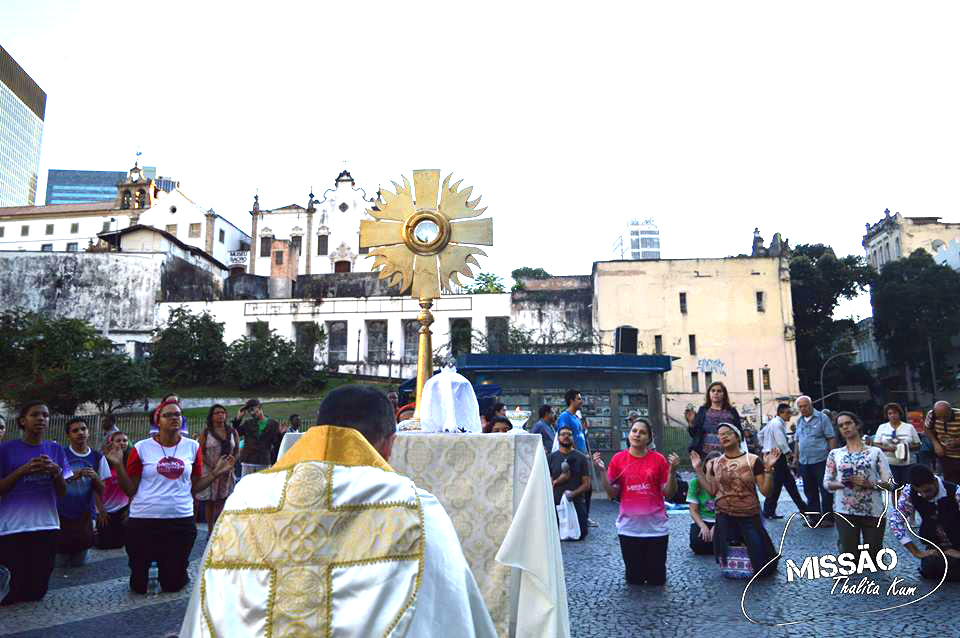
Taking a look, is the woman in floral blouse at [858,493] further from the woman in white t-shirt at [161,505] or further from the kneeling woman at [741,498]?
→ the woman in white t-shirt at [161,505]

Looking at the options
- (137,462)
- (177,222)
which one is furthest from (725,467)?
(177,222)

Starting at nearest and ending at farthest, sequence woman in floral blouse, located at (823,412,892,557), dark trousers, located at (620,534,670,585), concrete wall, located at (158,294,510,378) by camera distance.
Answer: dark trousers, located at (620,534,670,585) < woman in floral blouse, located at (823,412,892,557) < concrete wall, located at (158,294,510,378)

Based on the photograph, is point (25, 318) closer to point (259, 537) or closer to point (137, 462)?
point (137, 462)

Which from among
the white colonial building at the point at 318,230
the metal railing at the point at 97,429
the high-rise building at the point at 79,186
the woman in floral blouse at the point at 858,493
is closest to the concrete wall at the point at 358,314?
the white colonial building at the point at 318,230

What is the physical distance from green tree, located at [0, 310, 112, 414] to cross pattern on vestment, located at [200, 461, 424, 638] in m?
29.5

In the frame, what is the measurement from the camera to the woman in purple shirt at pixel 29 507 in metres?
6.19

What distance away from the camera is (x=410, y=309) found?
1815 inches

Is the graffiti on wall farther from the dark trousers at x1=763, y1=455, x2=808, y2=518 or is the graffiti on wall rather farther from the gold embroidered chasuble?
the gold embroidered chasuble

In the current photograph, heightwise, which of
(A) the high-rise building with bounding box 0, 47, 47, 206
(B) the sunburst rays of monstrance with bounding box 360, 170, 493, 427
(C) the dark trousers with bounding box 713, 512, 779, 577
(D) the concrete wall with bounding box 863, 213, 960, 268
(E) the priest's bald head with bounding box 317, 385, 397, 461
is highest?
(A) the high-rise building with bounding box 0, 47, 47, 206

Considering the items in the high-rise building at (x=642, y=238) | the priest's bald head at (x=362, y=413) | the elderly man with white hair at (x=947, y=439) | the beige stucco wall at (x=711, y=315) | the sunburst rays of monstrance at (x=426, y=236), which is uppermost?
the high-rise building at (x=642, y=238)

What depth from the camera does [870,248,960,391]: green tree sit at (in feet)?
149

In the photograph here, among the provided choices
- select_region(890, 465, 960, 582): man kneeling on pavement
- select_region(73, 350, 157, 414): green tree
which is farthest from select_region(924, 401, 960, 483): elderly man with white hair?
select_region(73, 350, 157, 414): green tree

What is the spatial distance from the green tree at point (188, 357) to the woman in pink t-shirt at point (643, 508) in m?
37.6
